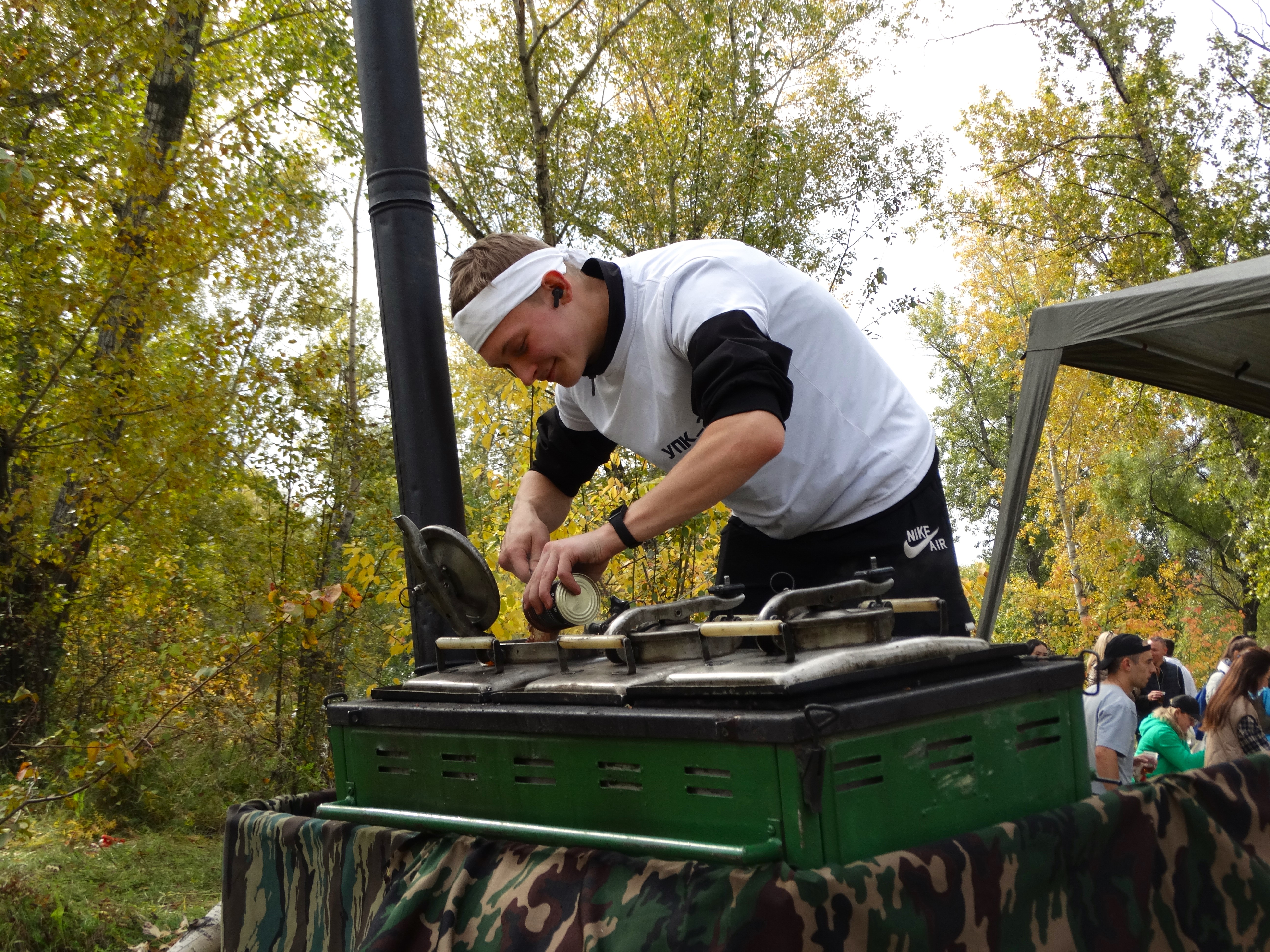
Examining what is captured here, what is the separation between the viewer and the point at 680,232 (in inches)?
367

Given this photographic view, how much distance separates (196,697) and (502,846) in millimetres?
5956

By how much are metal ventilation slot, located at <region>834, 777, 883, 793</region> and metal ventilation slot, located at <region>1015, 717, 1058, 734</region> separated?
0.25 metres

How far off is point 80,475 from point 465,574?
161 inches

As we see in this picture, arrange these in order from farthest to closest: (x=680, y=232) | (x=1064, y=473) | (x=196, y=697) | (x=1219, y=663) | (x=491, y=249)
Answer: (x=1064, y=473)
(x=680, y=232)
(x=1219, y=663)
(x=196, y=697)
(x=491, y=249)

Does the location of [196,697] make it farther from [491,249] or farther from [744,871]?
[744,871]

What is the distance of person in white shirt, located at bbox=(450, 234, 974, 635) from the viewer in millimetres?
1861

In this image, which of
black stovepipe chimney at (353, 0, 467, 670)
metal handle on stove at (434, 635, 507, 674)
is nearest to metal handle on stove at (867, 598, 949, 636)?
metal handle on stove at (434, 635, 507, 674)

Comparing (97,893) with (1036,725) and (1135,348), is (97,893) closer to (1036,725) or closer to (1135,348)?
(1036,725)

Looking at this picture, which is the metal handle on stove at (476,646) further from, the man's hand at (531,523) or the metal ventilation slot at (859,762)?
the metal ventilation slot at (859,762)

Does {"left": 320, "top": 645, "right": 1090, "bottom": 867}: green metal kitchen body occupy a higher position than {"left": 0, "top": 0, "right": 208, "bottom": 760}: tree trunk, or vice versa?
{"left": 0, "top": 0, "right": 208, "bottom": 760}: tree trunk

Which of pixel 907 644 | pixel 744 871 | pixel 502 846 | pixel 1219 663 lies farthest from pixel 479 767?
pixel 1219 663

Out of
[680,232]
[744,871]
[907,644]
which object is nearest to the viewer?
[744,871]

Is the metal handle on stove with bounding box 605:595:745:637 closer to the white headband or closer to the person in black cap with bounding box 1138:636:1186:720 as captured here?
the white headband

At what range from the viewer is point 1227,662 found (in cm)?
707
